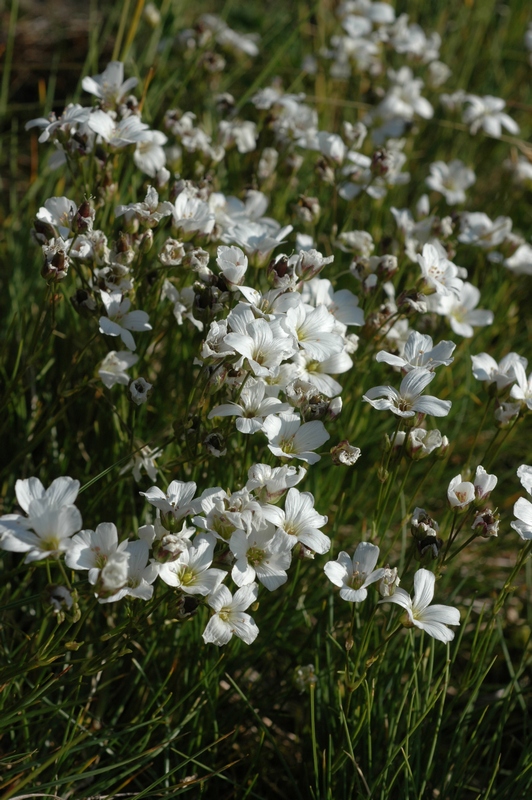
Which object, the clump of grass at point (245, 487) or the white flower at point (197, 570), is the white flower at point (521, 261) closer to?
the clump of grass at point (245, 487)

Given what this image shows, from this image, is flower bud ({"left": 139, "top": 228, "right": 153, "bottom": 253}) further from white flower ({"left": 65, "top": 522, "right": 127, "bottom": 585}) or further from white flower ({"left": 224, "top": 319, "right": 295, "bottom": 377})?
white flower ({"left": 65, "top": 522, "right": 127, "bottom": 585})

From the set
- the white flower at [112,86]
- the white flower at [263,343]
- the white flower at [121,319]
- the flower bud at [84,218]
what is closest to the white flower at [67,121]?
the white flower at [112,86]

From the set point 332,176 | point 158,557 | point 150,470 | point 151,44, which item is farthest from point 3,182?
point 158,557

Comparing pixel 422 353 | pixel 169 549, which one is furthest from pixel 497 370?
pixel 169 549

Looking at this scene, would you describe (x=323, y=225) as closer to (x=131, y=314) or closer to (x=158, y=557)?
(x=131, y=314)

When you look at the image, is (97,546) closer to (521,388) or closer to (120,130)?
(521,388)
